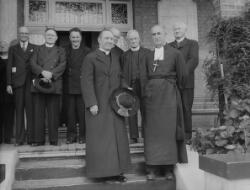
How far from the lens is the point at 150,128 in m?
5.07

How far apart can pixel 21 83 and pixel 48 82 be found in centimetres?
55

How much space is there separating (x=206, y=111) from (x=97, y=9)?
3.08 metres

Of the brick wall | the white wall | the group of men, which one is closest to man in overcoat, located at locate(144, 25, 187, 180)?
the group of men

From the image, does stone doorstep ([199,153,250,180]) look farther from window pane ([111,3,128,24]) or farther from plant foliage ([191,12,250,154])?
window pane ([111,3,128,24])

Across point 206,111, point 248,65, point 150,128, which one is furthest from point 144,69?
point 206,111

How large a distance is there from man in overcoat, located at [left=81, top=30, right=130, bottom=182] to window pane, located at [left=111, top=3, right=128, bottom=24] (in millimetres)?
3556

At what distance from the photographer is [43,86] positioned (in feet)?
19.1

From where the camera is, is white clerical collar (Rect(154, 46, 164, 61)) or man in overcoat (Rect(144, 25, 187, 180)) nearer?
man in overcoat (Rect(144, 25, 187, 180))

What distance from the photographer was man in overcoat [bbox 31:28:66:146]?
19.3ft

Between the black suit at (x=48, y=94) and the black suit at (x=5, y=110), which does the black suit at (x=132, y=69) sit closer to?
the black suit at (x=48, y=94)

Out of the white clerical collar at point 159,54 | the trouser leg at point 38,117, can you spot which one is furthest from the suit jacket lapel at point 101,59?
the trouser leg at point 38,117

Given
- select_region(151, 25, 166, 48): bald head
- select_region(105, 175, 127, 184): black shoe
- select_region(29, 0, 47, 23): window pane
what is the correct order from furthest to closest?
1. select_region(29, 0, 47, 23): window pane
2. select_region(151, 25, 166, 48): bald head
3. select_region(105, 175, 127, 184): black shoe

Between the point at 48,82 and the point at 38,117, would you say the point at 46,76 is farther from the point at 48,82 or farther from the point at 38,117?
the point at 38,117

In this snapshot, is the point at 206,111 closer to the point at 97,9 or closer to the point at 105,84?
the point at 97,9
